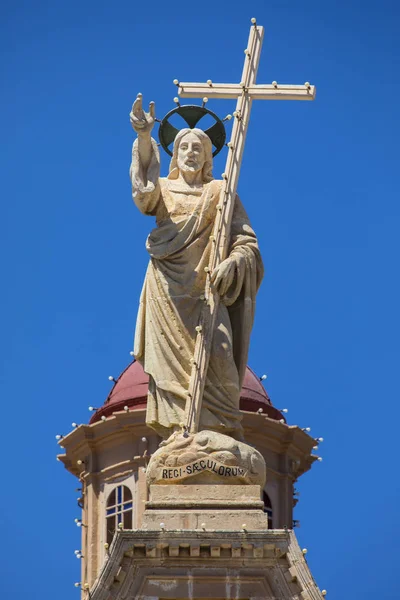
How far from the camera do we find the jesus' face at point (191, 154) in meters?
46.5

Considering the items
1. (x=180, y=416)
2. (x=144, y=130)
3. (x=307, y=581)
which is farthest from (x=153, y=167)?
(x=307, y=581)

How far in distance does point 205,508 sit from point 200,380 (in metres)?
1.88

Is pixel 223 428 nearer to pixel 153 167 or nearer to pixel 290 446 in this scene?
pixel 153 167

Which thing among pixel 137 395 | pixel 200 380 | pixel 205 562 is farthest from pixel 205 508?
pixel 137 395

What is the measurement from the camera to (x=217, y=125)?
46969 mm

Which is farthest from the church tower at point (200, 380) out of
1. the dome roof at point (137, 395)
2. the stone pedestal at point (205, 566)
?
the dome roof at point (137, 395)

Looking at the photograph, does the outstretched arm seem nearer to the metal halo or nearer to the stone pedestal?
the metal halo

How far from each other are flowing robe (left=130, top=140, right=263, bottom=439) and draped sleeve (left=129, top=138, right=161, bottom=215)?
0.04 ft

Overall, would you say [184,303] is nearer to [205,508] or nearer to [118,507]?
[205,508]

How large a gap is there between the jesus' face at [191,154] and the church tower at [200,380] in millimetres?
19

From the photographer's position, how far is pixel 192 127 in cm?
4712

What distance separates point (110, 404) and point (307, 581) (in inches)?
1092

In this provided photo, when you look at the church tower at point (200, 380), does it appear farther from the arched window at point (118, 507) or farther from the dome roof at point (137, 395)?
the arched window at point (118, 507)

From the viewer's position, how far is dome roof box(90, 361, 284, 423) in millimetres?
69812
